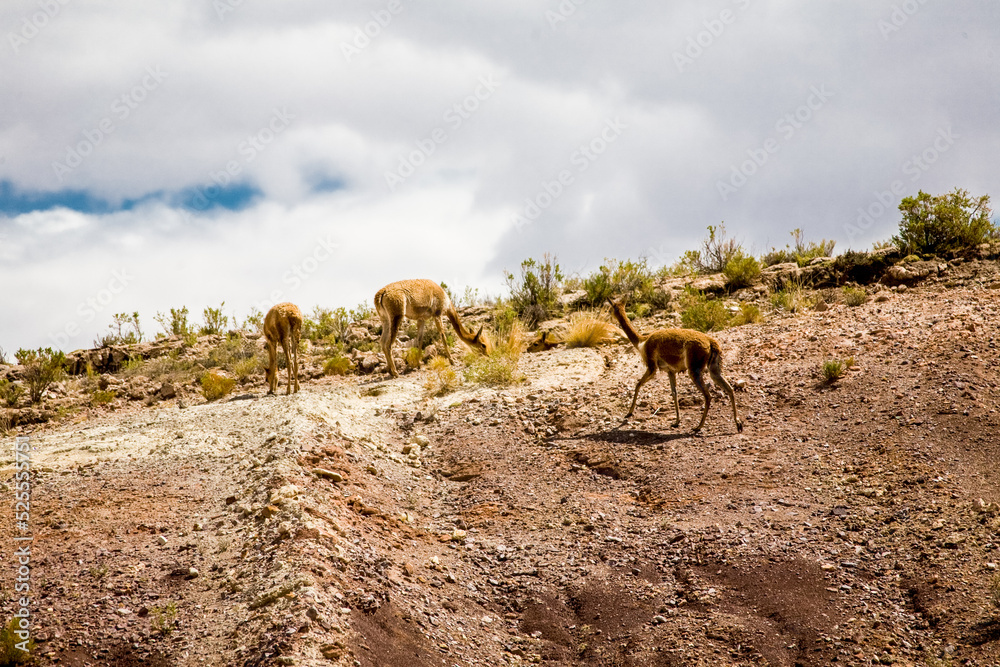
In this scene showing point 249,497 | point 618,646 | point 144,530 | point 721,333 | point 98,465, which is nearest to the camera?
point 618,646

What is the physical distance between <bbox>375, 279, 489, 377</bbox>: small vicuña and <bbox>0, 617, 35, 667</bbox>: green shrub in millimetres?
9228

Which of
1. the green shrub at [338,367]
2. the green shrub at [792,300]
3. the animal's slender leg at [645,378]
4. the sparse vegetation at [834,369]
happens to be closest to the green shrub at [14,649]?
the animal's slender leg at [645,378]

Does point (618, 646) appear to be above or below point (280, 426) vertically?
below

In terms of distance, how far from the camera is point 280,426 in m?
10.5

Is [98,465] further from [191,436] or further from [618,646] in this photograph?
[618,646]

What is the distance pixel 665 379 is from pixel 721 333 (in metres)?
2.30

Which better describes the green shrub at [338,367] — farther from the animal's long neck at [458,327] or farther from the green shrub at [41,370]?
the green shrub at [41,370]

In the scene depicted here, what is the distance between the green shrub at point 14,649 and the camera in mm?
5824

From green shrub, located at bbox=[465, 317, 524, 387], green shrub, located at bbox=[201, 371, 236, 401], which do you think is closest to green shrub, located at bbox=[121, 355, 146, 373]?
green shrub, located at bbox=[201, 371, 236, 401]

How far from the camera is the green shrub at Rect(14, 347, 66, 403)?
16.6m

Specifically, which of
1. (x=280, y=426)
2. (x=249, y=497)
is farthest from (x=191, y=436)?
(x=249, y=497)

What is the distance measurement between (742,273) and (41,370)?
53.4 ft

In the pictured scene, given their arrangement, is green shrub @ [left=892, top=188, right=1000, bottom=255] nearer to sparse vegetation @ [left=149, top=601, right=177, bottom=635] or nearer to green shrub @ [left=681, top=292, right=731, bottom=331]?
green shrub @ [left=681, top=292, right=731, bottom=331]

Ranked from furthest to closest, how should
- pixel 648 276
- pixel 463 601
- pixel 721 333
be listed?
pixel 648 276
pixel 721 333
pixel 463 601
